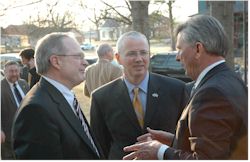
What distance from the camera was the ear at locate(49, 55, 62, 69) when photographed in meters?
1.71

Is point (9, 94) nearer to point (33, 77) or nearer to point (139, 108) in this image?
point (33, 77)

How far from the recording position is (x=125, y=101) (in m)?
2.04

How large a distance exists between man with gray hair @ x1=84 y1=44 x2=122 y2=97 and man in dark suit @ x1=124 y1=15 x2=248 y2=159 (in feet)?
8.02

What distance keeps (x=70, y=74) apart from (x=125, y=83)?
449 millimetres

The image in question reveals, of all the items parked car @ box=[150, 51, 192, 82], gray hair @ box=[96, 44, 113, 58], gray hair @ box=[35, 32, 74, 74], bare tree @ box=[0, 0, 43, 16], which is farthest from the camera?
parked car @ box=[150, 51, 192, 82]

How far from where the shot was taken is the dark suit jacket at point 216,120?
1263mm

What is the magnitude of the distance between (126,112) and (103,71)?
199cm

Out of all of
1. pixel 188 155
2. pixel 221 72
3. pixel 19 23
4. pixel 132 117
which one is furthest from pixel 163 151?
pixel 19 23

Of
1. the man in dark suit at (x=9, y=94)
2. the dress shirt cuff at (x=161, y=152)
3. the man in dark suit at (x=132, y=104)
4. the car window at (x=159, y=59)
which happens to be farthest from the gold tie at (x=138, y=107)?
the car window at (x=159, y=59)

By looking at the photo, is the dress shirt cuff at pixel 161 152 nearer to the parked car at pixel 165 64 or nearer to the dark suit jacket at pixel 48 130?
the dark suit jacket at pixel 48 130

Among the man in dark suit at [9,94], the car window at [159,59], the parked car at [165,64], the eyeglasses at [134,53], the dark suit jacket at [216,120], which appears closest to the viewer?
the dark suit jacket at [216,120]

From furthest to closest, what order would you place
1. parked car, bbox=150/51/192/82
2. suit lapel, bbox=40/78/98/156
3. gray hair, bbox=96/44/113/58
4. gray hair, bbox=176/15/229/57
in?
parked car, bbox=150/51/192/82, gray hair, bbox=96/44/113/58, suit lapel, bbox=40/78/98/156, gray hair, bbox=176/15/229/57

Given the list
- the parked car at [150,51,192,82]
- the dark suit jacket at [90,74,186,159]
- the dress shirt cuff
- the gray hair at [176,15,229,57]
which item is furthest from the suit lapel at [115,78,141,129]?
the parked car at [150,51,192,82]

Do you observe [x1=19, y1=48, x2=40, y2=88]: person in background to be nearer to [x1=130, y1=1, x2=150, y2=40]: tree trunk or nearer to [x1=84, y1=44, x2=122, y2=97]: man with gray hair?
[x1=84, y1=44, x2=122, y2=97]: man with gray hair
